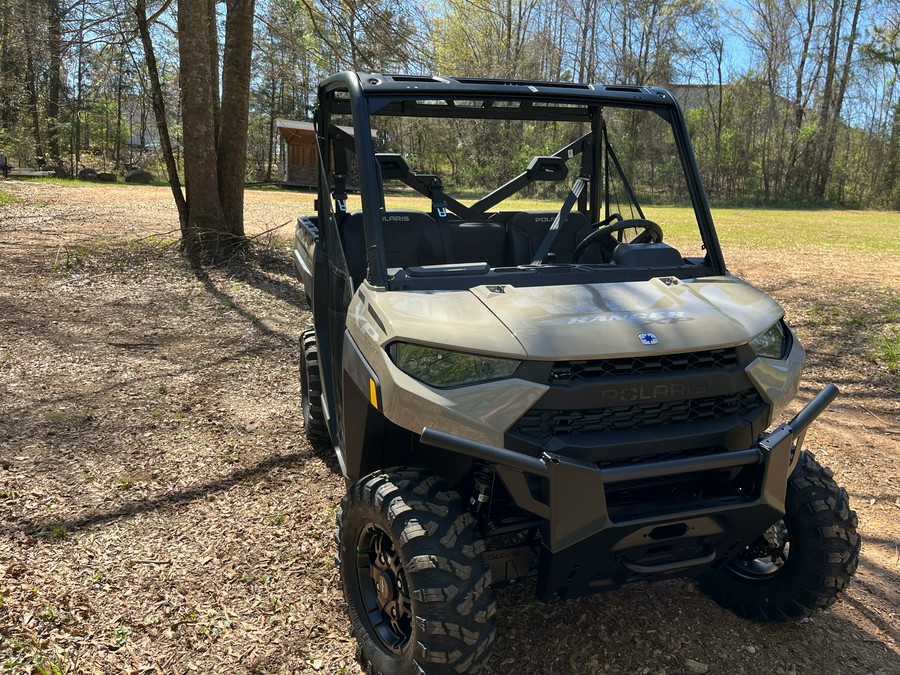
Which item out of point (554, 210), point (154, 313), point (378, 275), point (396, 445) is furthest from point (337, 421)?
point (154, 313)

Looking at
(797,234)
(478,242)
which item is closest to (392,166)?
(478,242)

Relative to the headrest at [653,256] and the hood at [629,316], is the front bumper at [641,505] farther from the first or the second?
the headrest at [653,256]

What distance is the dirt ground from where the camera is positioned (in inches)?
102

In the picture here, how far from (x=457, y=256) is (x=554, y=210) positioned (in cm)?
64

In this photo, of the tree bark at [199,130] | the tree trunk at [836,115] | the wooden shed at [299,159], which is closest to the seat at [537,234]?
the tree bark at [199,130]

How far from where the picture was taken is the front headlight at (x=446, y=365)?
210cm

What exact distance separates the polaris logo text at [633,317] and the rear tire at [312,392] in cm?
206

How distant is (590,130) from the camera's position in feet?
12.2

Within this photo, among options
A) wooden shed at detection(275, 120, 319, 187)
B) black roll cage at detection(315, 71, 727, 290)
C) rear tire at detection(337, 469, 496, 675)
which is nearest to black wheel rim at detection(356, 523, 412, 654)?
rear tire at detection(337, 469, 496, 675)

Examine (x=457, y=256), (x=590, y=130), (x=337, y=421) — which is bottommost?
(x=337, y=421)

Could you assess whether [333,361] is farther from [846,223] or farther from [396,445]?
[846,223]

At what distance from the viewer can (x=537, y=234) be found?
12.6 ft

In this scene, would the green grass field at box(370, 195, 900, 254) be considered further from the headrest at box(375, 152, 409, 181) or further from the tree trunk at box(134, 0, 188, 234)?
the headrest at box(375, 152, 409, 181)

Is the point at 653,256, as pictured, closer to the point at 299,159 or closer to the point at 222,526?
the point at 222,526
